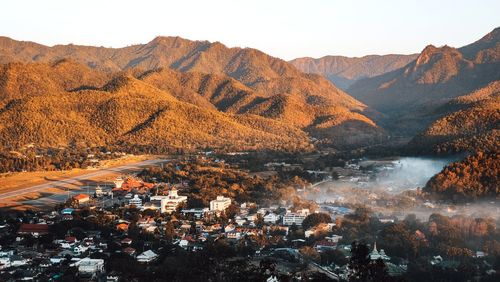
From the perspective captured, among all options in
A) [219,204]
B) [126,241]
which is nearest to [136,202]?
[219,204]

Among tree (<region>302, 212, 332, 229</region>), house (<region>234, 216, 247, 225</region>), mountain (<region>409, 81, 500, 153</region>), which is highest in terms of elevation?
mountain (<region>409, 81, 500, 153</region>)

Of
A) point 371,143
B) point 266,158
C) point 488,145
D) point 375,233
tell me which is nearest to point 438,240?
point 375,233

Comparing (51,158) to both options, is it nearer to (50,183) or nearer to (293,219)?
(50,183)

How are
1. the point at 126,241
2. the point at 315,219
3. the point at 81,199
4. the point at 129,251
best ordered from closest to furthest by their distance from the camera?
the point at 129,251 → the point at 126,241 → the point at 315,219 → the point at 81,199

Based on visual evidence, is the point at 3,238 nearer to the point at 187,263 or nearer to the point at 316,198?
the point at 187,263

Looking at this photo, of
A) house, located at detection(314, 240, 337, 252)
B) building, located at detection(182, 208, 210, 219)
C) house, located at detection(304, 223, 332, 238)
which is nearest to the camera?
house, located at detection(314, 240, 337, 252)

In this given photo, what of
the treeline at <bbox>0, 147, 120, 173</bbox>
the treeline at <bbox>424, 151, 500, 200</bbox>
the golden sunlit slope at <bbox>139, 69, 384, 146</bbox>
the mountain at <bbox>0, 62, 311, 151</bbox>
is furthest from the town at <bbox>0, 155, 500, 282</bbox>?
the golden sunlit slope at <bbox>139, 69, 384, 146</bbox>

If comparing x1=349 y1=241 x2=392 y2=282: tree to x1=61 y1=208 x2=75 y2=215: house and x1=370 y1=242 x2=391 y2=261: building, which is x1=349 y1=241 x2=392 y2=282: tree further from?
x1=61 y1=208 x2=75 y2=215: house
